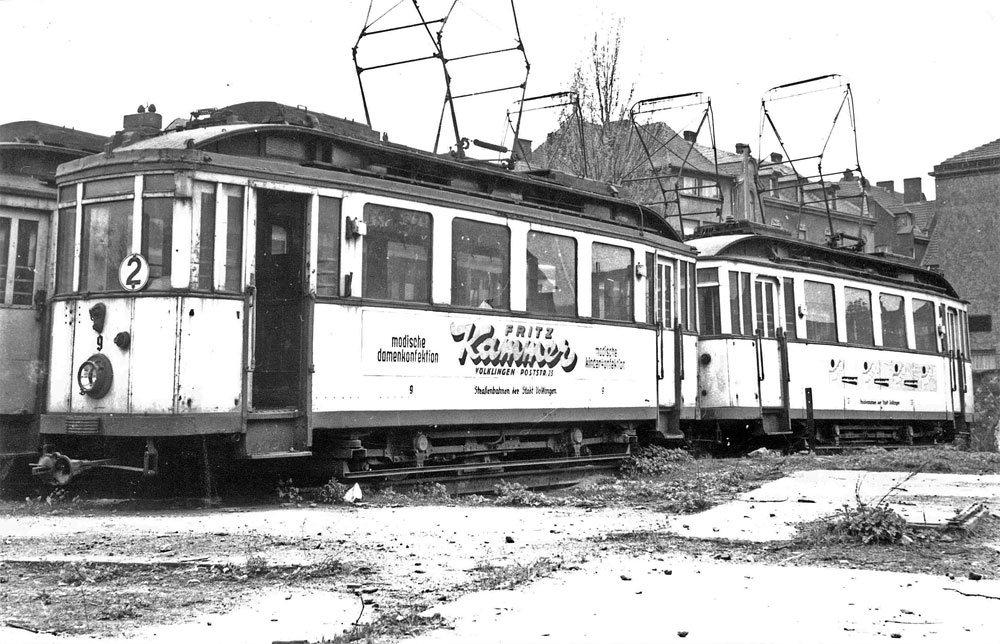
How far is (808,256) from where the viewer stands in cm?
1812

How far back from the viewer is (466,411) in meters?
10.9

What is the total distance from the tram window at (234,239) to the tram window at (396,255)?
4.01ft

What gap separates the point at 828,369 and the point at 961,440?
6649 millimetres

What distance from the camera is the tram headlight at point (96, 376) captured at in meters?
8.89

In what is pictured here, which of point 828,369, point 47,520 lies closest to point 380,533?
point 47,520

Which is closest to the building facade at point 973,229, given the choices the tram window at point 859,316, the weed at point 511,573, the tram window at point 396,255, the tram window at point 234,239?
the tram window at point 859,316

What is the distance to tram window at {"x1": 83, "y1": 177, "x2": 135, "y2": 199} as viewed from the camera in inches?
359

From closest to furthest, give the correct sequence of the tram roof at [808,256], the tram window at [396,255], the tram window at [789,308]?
the tram window at [396,255] < the tram roof at [808,256] < the tram window at [789,308]

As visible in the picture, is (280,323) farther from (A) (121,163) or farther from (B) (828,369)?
(B) (828,369)

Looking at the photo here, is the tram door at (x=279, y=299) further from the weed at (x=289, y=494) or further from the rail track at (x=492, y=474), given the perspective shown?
the rail track at (x=492, y=474)

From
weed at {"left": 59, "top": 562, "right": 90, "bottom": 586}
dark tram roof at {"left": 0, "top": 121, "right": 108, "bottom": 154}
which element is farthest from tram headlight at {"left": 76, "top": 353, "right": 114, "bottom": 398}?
dark tram roof at {"left": 0, "top": 121, "right": 108, "bottom": 154}

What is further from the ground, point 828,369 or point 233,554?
point 828,369

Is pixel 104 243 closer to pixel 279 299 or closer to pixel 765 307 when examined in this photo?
pixel 279 299

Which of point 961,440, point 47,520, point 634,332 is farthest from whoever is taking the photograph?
point 961,440
